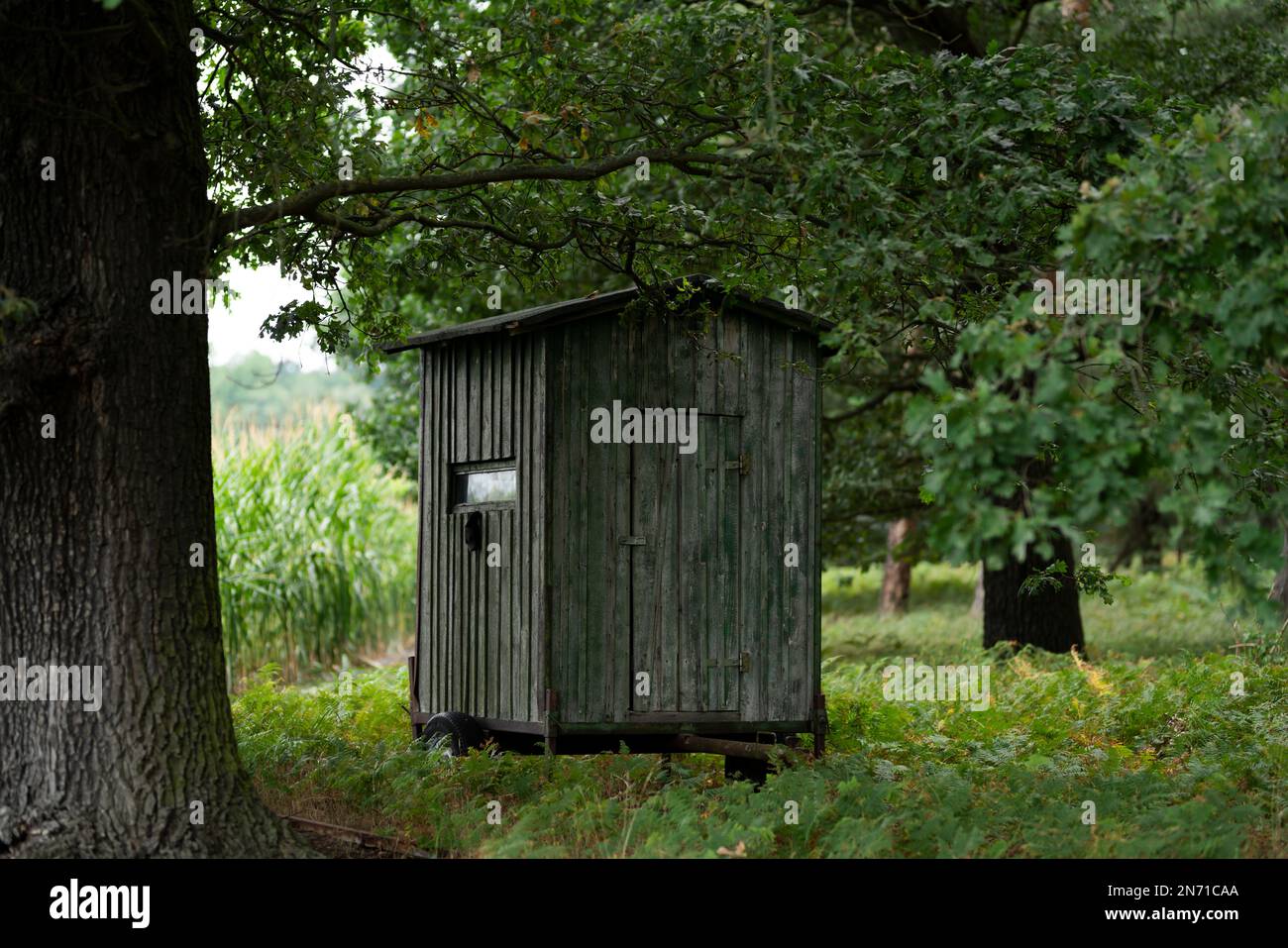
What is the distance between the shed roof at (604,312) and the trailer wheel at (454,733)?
2.83 meters

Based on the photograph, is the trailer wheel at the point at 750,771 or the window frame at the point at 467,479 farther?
the trailer wheel at the point at 750,771

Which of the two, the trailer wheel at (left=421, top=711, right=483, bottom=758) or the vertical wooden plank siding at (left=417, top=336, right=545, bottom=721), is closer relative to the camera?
the vertical wooden plank siding at (left=417, top=336, right=545, bottom=721)

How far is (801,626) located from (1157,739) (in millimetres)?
3208

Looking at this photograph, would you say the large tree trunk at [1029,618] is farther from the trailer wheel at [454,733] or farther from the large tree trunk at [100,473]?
the large tree trunk at [100,473]

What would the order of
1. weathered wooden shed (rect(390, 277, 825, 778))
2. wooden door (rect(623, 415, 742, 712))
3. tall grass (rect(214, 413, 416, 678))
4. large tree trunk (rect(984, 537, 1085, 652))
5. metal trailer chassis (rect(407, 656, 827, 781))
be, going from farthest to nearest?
tall grass (rect(214, 413, 416, 678)), large tree trunk (rect(984, 537, 1085, 652)), wooden door (rect(623, 415, 742, 712)), weathered wooden shed (rect(390, 277, 825, 778)), metal trailer chassis (rect(407, 656, 827, 781))

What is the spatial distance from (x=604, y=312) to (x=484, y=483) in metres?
1.65

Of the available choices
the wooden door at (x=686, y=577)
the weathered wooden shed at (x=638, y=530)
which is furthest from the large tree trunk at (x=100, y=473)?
the wooden door at (x=686, y=577)

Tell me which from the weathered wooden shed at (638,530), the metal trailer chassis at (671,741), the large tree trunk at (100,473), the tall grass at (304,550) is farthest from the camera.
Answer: the tall grass at (304,550)

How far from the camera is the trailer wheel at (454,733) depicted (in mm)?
9734

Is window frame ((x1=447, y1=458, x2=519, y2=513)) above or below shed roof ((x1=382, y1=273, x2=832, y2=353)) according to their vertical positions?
below

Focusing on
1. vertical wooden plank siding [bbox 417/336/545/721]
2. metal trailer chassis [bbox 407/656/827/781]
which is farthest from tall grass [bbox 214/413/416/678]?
metal trailer chassis [bbox 407/656/827/781]

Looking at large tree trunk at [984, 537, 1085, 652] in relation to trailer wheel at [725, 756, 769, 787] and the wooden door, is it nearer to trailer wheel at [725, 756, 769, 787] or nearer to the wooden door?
trailer wheel at [725, 756, 769, 787]

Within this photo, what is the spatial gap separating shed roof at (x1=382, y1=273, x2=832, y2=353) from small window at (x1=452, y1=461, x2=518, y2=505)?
1009 mm

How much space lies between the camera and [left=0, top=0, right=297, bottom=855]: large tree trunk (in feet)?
22.4
